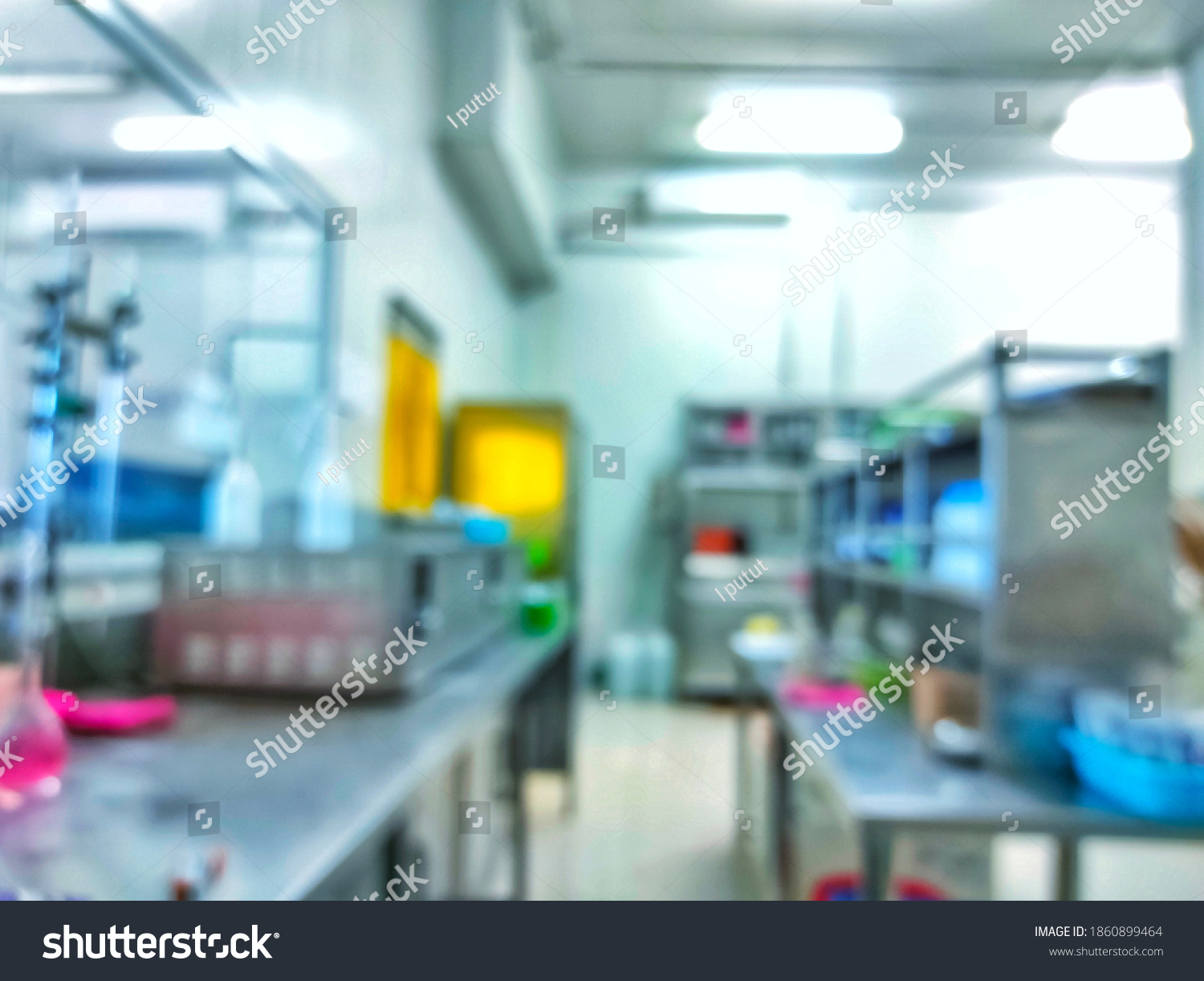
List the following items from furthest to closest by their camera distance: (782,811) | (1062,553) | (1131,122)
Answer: (1131,122) < (782,811) < (1062,553)

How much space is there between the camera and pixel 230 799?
91 cm

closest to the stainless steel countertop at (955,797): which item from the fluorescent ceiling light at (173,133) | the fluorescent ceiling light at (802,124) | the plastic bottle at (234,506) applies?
the plastic bottle at (234,506)

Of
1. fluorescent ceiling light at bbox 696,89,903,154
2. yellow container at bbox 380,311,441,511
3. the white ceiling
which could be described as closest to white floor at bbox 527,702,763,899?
yellow container at bbox 380,311,441,511

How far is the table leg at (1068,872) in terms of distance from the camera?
1648 millimetres

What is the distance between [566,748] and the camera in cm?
329

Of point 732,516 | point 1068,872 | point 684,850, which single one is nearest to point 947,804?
point 1068,872

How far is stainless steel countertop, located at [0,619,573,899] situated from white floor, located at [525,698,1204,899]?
106cm

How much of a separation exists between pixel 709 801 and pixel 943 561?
1.75 metres

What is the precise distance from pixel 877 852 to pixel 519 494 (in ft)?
9.88

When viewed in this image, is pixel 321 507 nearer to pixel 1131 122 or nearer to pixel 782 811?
pixel 782 811

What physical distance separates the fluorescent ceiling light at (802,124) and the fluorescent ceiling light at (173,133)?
3.46 m

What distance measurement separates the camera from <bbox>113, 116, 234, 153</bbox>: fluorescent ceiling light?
137cm

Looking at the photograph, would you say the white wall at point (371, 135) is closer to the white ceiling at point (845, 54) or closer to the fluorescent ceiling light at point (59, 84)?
the fluorescent ceiling light at point (59, 84)

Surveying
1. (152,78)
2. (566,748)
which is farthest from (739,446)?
(152,78)
